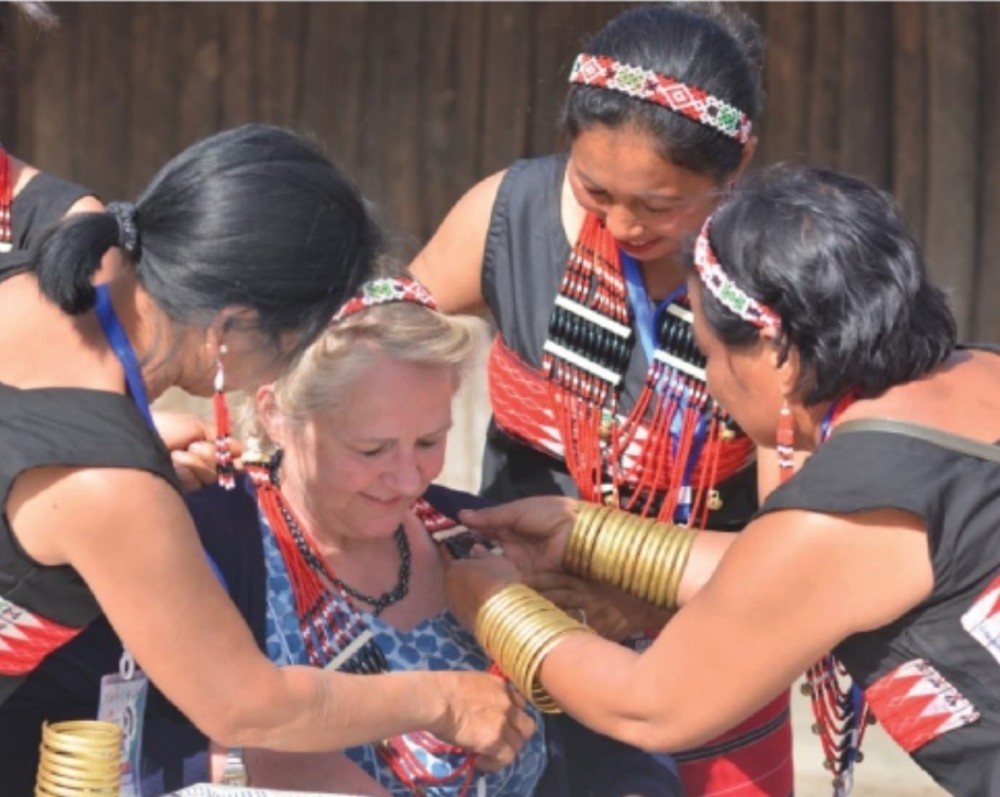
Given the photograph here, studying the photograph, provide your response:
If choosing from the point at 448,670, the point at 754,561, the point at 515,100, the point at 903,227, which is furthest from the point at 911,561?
the point at 515,100

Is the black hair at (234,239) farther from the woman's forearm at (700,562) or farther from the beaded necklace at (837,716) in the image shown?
the beaded necklace at (837,716)

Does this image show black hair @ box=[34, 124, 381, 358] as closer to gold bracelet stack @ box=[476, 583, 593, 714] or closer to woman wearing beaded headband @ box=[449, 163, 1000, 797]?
woman wearing beaded headband @ box=[449, 163, 1000, 797]

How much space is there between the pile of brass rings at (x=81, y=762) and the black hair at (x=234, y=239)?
627 millimetres

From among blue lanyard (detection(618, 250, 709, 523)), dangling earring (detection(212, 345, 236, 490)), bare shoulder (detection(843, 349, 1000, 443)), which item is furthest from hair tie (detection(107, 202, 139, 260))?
blue lanyard (detection(618, 250, 709, 523))

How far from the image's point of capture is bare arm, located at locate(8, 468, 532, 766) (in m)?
2.73

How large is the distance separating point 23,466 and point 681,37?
1374 mm

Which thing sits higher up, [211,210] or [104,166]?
[211,210]

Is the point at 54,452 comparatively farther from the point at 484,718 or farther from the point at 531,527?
the point at 531,527

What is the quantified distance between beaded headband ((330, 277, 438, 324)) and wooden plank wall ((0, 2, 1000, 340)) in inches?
126

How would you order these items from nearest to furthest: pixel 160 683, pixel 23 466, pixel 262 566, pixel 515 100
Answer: pixel 23 466 < pixel 160 683 < pixel 262 566 < pixel 515 100

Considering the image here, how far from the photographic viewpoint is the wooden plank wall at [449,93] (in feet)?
20.9

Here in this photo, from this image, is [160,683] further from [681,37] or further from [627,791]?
[681,37]

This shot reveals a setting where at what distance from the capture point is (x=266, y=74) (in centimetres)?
669

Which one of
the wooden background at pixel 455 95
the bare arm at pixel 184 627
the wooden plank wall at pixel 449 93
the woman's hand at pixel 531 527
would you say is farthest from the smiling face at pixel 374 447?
the wooden plank wall at pixel 449 93
